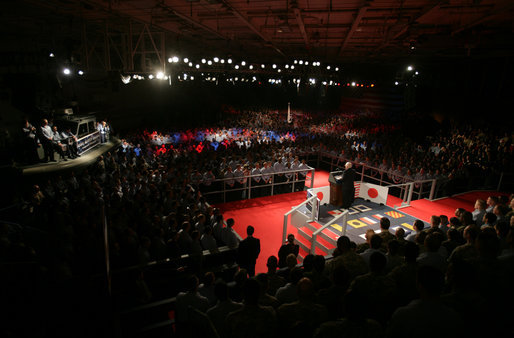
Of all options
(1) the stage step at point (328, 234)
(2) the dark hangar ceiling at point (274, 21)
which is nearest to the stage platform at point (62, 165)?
(2) the dark hangar ceiling at point (274, 21)

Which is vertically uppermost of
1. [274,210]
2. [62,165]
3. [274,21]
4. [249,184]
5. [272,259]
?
[274,21]

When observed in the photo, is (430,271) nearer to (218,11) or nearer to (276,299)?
(276,299)

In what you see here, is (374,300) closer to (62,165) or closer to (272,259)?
(272,259)

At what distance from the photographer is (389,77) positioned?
20.0 metres

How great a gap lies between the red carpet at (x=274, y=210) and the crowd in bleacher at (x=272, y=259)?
2.87 feet

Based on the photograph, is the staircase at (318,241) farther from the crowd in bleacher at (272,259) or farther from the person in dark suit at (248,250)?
the crowd in bleacher at (272,259)

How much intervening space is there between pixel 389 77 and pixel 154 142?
16.0 meters

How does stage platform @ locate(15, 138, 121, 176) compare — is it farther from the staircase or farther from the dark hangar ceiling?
the staircase

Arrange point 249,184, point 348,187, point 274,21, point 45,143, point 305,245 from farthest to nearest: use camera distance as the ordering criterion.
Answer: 1. point 249,184
2. point 45,143
3. point 274,21
4. point 348,187
5. point 305,245

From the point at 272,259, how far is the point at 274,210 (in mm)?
6026

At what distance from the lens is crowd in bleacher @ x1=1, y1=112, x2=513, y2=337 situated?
2.87 meters

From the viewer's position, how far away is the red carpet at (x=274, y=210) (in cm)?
855

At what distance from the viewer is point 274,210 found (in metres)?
10.3

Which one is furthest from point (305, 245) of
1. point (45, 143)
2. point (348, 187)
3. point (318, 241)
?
point (45, 143)
